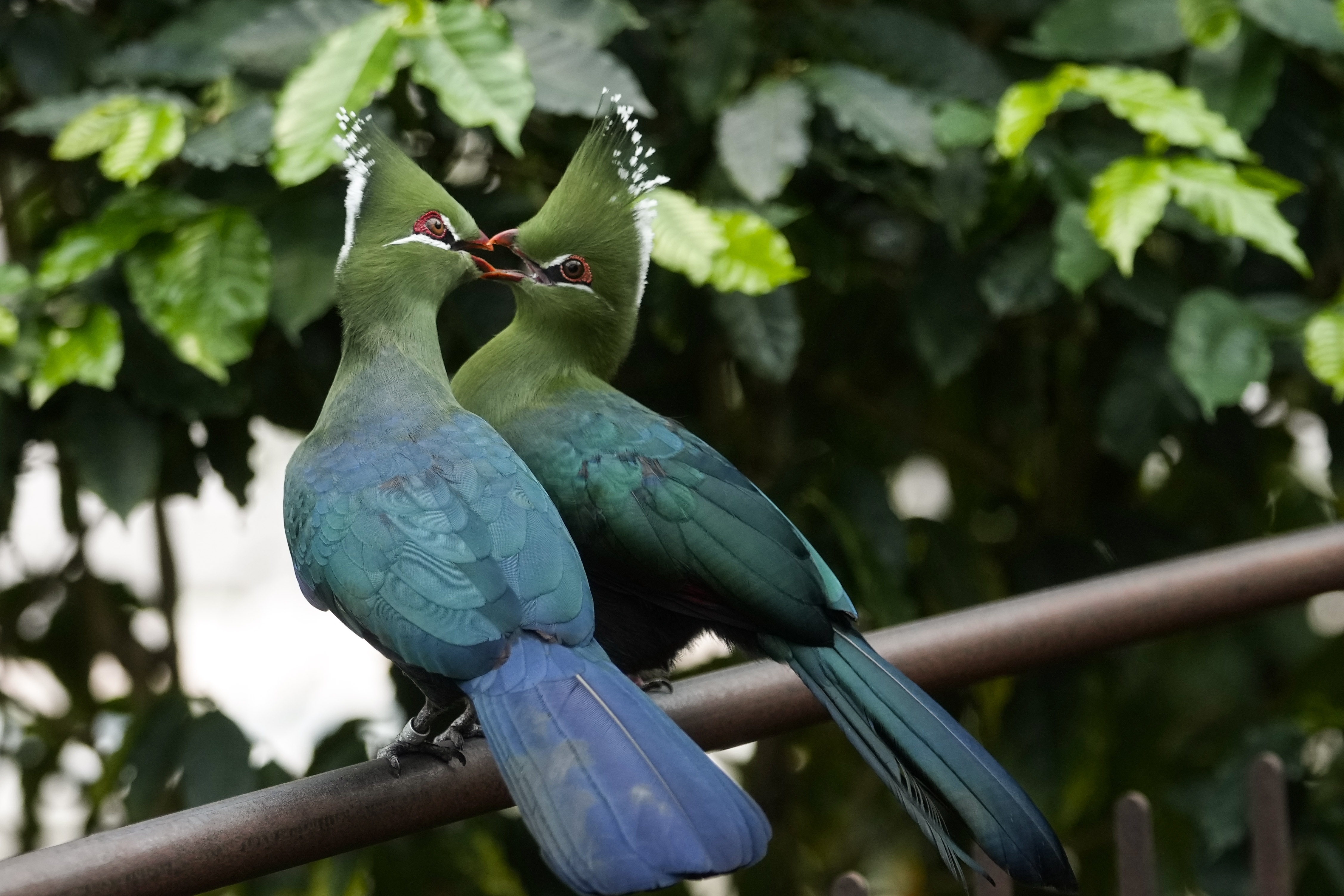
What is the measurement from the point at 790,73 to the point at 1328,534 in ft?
2.53

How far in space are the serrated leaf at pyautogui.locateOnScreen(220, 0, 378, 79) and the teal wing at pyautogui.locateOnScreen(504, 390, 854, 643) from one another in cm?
55

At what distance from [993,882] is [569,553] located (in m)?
0.33

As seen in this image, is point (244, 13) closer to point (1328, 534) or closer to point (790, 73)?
point (790, 73)

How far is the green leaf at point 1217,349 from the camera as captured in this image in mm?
1539

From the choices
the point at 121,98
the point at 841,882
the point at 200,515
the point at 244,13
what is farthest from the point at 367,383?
the point at 200,515

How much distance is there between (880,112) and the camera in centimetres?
158

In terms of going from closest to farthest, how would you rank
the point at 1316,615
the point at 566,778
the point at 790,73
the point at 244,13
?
the point at 566,778 → the point at 244,13 → the point at 790,73 → the point at 1316,615

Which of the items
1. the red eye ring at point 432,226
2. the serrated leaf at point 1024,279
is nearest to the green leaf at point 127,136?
the red eye ring at point 432,226

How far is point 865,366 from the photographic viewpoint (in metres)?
2.20

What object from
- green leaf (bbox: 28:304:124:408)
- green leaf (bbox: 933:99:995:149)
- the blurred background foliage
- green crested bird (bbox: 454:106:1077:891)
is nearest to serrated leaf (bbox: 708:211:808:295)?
the blurred background foliage

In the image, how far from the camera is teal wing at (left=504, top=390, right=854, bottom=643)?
3.55 feet

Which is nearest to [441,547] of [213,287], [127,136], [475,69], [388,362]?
[388,362]

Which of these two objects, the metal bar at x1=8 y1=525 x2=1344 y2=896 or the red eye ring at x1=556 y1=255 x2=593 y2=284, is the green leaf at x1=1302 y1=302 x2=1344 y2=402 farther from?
the red eye ring at x1=556 y1=255 x2=593 y2=284

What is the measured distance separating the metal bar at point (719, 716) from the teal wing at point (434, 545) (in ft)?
0.36
